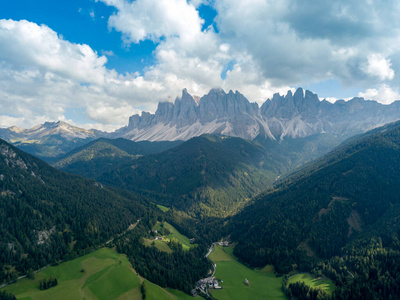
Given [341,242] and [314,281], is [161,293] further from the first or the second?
[341,242]

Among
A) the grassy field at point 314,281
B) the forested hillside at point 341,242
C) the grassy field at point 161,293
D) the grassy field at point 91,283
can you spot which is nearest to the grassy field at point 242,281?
the forested hillside at point 341,242

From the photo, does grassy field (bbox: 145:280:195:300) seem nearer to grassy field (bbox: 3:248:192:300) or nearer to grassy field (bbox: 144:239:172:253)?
grassy field (bbox: 3:248:192:300)

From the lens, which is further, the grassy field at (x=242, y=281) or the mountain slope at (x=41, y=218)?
the grassy field at (x=242, y=281)

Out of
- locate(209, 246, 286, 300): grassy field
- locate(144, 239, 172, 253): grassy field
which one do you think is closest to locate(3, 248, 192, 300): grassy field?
locate(209, 246, 286, 300): grassy field

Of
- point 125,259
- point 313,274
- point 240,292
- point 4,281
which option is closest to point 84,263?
point 125,259

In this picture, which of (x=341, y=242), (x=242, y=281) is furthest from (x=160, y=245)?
(x=341, y=242)

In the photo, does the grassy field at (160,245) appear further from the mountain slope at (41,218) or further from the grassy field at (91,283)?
the grassy field at (91,283)

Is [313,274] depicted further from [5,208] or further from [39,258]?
[5,208]
